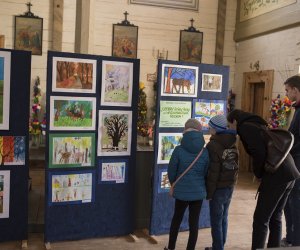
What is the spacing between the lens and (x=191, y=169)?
316cm

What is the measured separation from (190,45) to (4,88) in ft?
19.4

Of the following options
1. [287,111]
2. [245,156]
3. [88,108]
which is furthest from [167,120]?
[245,156]

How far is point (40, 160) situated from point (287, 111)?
435cm

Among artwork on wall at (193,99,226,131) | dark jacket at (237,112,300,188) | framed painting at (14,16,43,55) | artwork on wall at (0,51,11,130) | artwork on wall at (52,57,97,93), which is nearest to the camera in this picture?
dark jacket at (237,112,300,188)

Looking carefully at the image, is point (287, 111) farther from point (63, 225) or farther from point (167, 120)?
point (63, 225)

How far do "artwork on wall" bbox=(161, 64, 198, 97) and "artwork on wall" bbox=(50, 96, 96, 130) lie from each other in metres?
0.73

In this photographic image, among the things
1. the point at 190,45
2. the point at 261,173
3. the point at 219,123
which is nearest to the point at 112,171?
the point at 219,123

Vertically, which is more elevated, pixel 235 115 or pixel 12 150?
pixel 235 115

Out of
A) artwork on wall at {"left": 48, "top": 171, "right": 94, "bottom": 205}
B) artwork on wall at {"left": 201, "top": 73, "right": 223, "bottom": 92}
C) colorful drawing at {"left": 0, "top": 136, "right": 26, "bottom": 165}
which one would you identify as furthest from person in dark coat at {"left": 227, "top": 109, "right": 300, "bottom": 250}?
colorful drawing at {"left": 0, "top": 136, "right": 26, "bottom": 165}

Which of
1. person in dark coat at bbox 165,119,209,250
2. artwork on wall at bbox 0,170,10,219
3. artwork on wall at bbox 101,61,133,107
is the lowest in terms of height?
artwork on wall at bbox 0,170,10,219

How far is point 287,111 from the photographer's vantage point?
649cm

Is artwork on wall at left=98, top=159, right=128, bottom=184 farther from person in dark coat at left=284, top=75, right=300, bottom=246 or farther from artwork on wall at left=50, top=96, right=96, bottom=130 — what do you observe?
person in dark coat at left=284, top=75, right=300, bottom=246

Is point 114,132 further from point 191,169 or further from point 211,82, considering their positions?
point 211,82

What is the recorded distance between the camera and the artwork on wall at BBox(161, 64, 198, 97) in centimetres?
381
